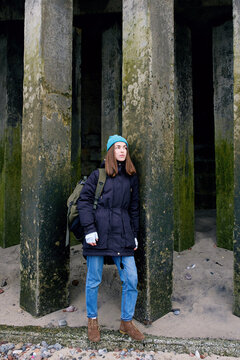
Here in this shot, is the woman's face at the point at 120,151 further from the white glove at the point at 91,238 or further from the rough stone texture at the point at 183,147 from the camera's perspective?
the rough stone texture at the point at 183,147

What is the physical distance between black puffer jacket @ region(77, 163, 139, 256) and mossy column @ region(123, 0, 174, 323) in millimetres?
258

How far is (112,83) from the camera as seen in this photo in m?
5.21

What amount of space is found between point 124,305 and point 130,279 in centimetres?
27

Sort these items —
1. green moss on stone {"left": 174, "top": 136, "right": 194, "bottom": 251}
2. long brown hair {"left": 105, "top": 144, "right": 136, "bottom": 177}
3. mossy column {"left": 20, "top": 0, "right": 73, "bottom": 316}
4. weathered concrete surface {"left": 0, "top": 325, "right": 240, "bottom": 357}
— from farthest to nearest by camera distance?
green moss on stone {"left": 174, "top": 136, "right": 194, "bottom": 251} < mossy column {"left": 20, "top": 0, "right": 73, "bottom": 316} < long brown hair {"left": 105, "top": 144, "right": 136, "bottom": 177} < weathered concrete surface {"left": 0, "top": 325, "right": 240, "bottom": 357}

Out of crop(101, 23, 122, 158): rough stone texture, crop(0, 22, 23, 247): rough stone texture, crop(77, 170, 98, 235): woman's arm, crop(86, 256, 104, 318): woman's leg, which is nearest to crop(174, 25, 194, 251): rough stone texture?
crop(101, 23, 122, 158): rough stone texture

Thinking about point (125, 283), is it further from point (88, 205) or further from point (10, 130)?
point (10, 130)

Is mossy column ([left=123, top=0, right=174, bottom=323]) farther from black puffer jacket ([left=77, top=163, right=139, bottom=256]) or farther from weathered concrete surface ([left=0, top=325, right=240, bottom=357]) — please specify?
weathered concrete surface ([left=0, top=325, right=240, bottom=357])

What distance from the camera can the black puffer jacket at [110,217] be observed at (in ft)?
8.46

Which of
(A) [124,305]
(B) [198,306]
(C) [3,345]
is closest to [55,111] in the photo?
(A) [124,305]

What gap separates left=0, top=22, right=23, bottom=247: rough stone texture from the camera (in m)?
5.47

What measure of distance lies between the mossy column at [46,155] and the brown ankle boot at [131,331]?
91 cm

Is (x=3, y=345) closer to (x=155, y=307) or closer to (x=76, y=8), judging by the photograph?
(x=155, y=307)

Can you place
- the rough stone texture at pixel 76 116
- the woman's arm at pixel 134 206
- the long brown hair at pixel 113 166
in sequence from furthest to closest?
the rough stone texture at pixel 76 116 < the woman's arm at pixel 134 206 < the long brown hair at pixel 113 166

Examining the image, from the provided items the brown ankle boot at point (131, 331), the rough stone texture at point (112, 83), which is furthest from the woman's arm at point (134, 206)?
the rough stone texture at point (112, 83)
